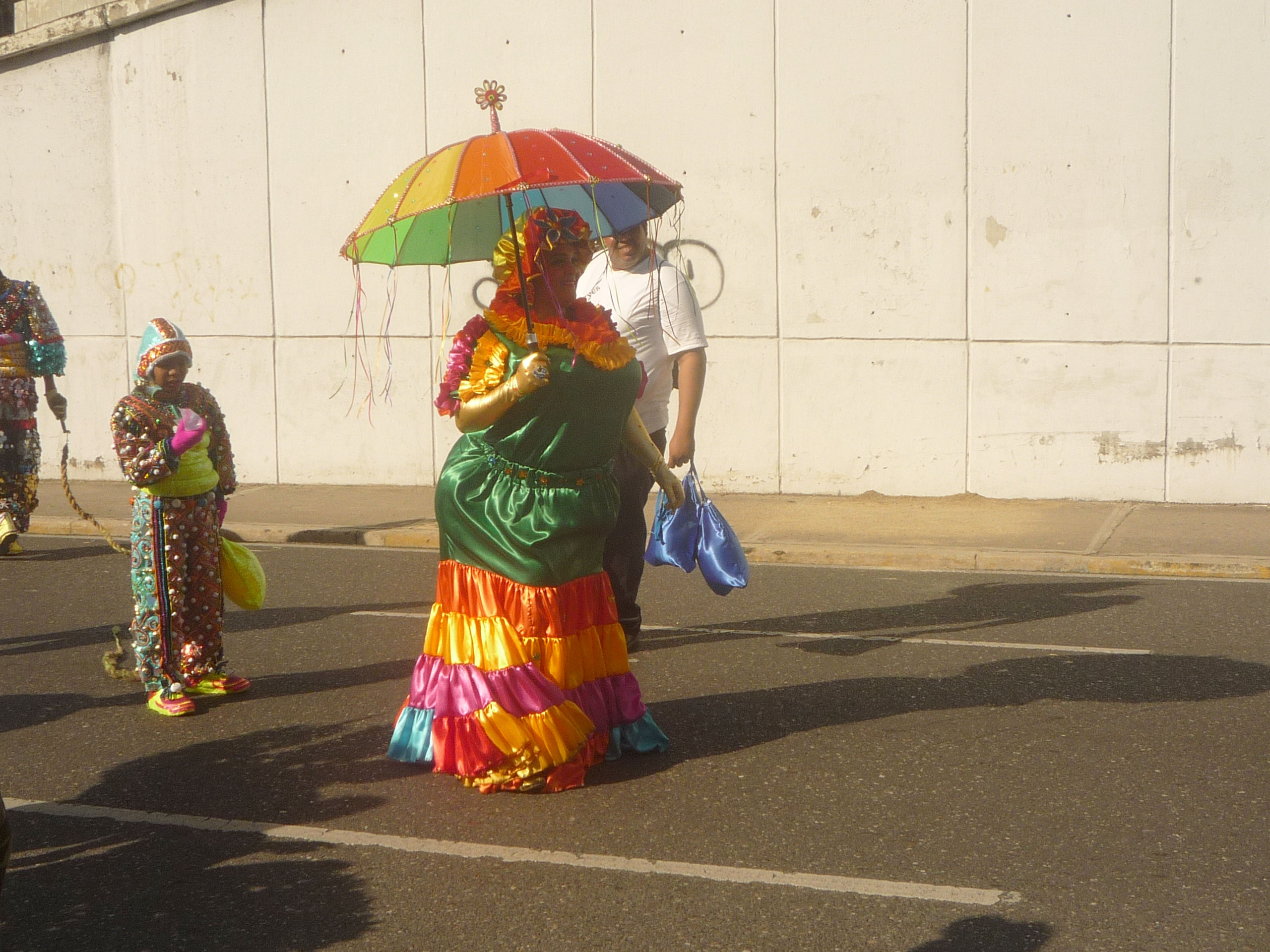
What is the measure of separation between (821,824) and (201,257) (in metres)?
9.90

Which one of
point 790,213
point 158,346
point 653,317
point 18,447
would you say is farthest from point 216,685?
point 790,213

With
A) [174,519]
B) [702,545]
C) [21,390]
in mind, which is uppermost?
[21,390]

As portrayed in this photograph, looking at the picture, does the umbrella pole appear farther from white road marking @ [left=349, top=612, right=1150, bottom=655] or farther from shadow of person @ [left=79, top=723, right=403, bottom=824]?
white road marking @ [left=349, top=612, right=1150, bottom=655]

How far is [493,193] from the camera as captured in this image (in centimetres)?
446

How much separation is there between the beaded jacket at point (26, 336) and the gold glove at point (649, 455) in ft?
17.7

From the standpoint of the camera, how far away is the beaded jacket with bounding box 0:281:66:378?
30.2 feet

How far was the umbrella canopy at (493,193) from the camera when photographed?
4.54 metres

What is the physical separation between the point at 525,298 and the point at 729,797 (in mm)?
1715

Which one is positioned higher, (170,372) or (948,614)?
(170,372)

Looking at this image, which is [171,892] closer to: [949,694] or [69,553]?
[949,694]

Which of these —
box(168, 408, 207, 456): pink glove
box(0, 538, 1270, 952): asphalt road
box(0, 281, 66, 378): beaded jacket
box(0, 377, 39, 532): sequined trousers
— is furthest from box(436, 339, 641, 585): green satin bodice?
box(0, 377, 39, 532): sequined trousers

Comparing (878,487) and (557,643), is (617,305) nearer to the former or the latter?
(557,643)

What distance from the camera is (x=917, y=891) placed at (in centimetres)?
390

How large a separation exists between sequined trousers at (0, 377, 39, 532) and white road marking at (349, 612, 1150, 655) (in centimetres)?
457
